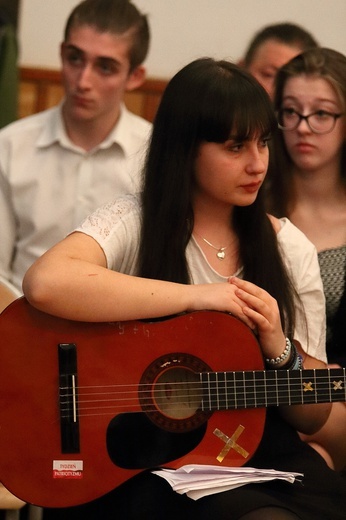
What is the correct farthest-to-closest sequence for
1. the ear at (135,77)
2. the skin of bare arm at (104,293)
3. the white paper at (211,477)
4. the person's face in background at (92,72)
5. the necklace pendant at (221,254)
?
the ear at (135,77) < the person's face in background at (92,72) < the necklace pendant at (221,254) < the skin of bare arm at (104,293) < the white paper at (211,477)

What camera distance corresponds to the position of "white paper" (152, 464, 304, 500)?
1.63m

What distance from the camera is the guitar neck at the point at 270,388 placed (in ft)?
5.71

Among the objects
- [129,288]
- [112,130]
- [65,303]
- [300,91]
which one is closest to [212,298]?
[129,288]

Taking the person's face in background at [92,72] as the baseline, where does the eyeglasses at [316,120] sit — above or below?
above

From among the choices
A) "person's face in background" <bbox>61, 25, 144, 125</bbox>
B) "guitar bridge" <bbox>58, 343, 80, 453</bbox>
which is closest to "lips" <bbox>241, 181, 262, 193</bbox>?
"guitar bridge" <bbox>58, 343, 80, 453</bbox>

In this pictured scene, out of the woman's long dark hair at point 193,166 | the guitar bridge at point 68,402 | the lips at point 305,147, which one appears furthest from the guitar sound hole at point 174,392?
the lips at point 305,147

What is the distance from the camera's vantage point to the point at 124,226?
1.90 metres

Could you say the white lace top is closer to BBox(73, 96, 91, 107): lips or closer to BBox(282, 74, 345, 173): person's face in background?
BBox(282, 74, 345, 173): person's face in background

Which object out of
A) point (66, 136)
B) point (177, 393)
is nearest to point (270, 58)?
point (66, 136)

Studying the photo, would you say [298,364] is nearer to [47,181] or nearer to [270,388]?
[270,388]

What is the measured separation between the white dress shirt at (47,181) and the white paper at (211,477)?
1282 millimetres

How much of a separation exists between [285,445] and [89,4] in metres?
1.69

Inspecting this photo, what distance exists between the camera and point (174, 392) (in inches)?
69.1

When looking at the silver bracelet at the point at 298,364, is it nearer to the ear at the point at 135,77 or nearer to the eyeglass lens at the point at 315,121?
the eyeglass lens at the point at 315,121
